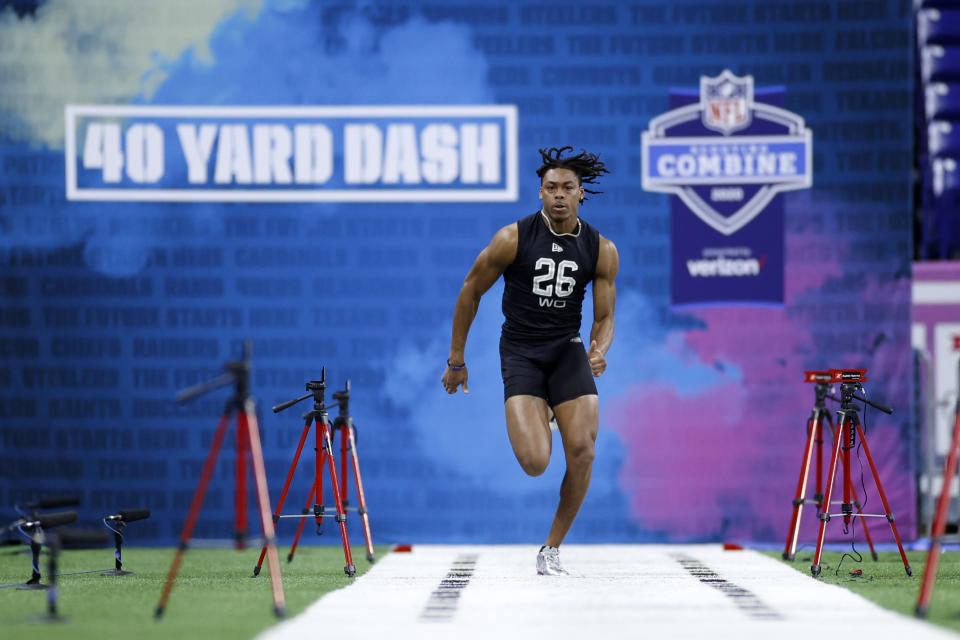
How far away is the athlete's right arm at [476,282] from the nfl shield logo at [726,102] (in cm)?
→ 249

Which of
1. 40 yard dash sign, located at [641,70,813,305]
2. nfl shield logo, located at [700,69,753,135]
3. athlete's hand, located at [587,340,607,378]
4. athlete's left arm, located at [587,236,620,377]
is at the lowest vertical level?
athlete's hand, located at [587,340,607,378]

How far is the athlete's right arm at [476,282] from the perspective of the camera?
16.1 ft

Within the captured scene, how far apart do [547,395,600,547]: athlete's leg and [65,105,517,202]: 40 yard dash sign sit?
2387 millimetres

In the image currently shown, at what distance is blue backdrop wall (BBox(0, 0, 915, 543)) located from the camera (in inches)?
271

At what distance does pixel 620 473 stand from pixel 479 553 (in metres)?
1.18

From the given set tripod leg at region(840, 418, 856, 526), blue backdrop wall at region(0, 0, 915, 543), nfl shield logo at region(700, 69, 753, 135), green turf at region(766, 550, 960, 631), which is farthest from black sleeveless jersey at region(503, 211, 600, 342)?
nfl shield logo at region(700, 69, 753, 135)

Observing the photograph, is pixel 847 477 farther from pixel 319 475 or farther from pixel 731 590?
pixel 319 475

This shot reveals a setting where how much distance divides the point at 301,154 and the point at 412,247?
3.07ft

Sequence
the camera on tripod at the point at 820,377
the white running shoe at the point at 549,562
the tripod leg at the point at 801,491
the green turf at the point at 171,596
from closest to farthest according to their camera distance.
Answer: the green turf at the point at 171,596 < the white running shoe at the point at 549,562 < the camera on tripod at the point at 820,377 < the tripod leg at the point at 801,491

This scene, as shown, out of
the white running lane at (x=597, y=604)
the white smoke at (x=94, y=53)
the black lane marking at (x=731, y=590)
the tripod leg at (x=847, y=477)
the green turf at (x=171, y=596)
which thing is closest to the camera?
the white running lane at (x=597, y=604)

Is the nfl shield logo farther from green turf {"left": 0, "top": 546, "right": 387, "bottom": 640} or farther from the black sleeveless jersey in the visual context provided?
green turf {"left": 0, "top": 546, "right": 387, "bottom": 640}

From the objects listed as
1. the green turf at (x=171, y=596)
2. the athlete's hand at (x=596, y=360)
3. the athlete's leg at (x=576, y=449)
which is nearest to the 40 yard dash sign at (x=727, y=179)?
the athlete's hand at (x=596, y=360)

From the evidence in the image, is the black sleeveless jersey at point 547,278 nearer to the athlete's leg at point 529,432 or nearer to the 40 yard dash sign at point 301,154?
the athlete's leg at point 529,432

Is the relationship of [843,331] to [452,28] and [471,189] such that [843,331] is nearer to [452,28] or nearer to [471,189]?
[471,189]
